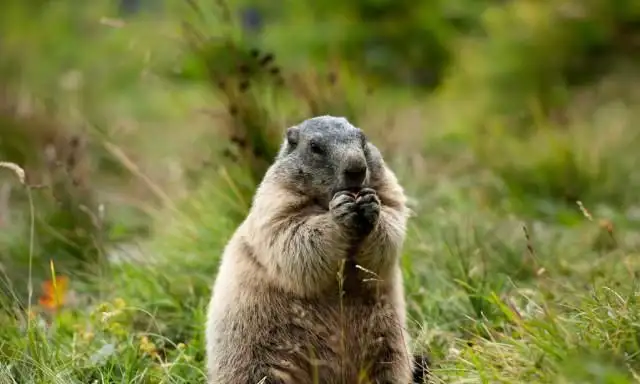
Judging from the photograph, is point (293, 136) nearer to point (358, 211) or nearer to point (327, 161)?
point (327, 161)

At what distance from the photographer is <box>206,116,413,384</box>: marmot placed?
3.66 metres

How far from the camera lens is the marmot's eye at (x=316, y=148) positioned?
387 cm

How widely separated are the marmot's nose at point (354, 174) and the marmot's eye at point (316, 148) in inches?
8.0

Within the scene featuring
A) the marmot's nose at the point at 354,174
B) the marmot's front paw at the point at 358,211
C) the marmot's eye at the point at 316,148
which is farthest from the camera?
the marmot's eye at the point at 316,148

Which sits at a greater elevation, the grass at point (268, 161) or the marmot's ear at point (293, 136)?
the marmot's ear at point (293, 136)

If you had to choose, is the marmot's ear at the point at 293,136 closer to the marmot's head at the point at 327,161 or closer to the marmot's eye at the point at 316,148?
the marmot's head at the point at 327,161

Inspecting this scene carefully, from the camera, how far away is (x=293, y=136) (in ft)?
A: 13.4

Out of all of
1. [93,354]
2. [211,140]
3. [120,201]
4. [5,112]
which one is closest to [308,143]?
[93,354]

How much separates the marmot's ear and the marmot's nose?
437 mm

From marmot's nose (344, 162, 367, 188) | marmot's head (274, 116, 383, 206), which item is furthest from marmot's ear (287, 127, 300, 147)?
marmot's nose (344, 162, 367, 188)

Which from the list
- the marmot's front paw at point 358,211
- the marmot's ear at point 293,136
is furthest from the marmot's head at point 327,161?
the marmot's front paw at point 358,211

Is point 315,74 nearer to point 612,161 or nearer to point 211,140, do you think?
point 211,140

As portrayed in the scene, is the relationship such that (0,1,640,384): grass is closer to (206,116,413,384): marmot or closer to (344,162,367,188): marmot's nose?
(206,116,413,384): marmot

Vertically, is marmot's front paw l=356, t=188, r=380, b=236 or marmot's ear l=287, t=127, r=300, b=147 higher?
marmot's ear l=287, t=127, r=300, b=147
